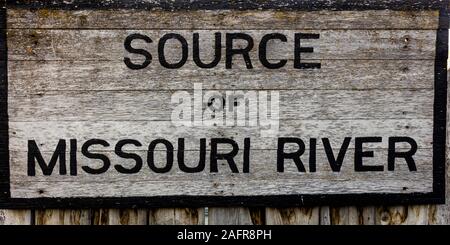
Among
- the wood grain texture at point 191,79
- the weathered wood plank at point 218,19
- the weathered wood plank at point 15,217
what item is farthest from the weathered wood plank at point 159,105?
the weathered wood plank at point 15,217

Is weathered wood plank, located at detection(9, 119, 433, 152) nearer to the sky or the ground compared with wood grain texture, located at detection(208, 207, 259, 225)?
nearer to the sky

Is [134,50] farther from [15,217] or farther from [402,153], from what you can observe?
[402,153]

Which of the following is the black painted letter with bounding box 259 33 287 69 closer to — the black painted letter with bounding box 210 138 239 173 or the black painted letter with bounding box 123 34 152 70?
the black painted letter with bounding box 210 138 239 173

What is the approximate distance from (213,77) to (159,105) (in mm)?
310

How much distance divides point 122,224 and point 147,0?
1176 millimetres

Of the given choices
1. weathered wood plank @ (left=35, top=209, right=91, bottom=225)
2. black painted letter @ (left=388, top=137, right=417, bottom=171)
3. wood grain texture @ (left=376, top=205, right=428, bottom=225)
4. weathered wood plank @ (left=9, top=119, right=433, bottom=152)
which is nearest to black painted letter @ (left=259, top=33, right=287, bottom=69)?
weathered wood plank @ (left=9, top=119, right=433, bottom=152)

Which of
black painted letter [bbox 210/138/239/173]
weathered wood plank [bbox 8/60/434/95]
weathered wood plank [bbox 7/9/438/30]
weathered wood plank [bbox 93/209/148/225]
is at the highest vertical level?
weathered wood plank [bbox 7/9/438/30]

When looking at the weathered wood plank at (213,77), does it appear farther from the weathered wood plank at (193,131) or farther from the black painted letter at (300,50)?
the weathered wood plank at (193,131)

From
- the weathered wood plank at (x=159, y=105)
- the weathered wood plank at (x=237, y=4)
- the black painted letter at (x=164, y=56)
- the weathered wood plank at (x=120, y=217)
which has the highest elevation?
the weathered wood plank at (x=237, y=4)

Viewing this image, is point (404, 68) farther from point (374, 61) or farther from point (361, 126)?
point (361, 126)

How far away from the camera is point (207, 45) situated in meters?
Answer: 2.58

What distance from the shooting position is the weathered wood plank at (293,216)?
8.89ft

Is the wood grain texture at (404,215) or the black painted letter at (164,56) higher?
the black painted letter at (164,56)

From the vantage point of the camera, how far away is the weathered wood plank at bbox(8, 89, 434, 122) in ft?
8.39
